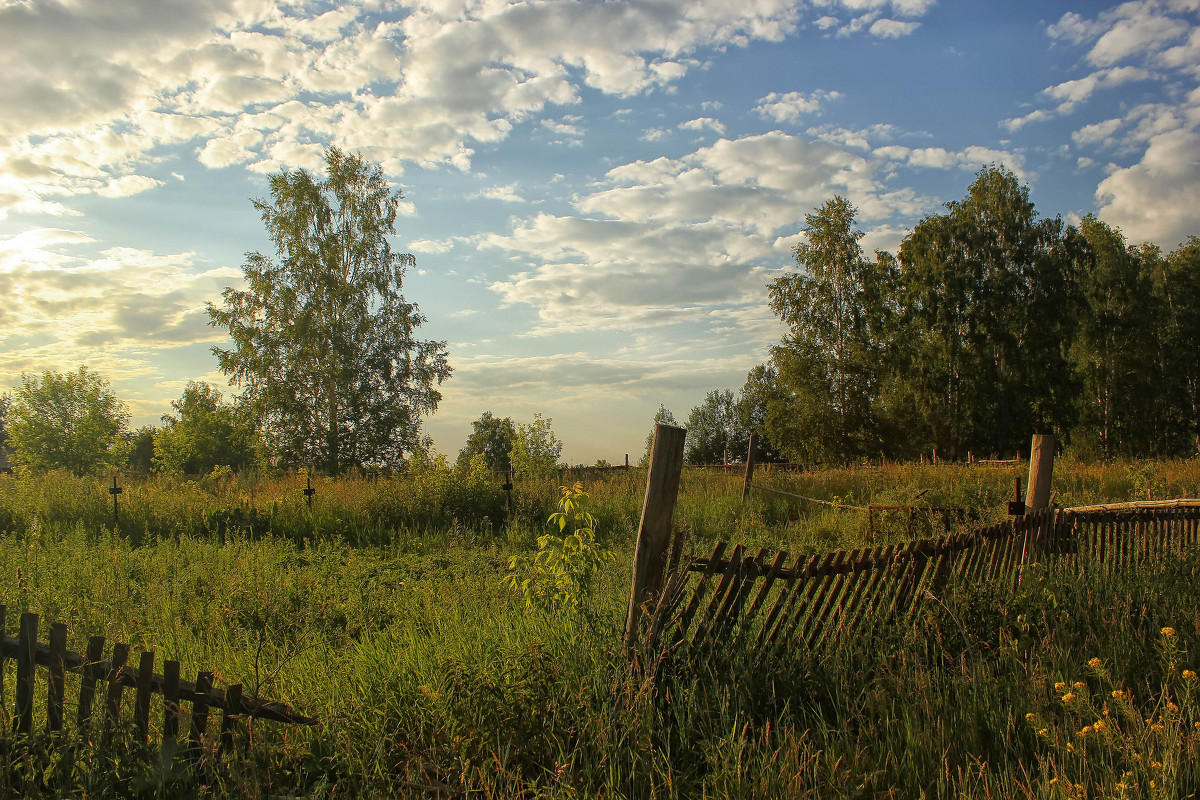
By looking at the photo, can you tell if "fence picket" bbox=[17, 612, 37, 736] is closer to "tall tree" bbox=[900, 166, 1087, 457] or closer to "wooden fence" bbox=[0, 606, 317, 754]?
"wooden fence" bbox=[0, 606, 317, 754]

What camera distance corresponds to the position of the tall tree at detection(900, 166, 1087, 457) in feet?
99.0

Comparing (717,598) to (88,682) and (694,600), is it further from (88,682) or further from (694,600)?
(88,682)

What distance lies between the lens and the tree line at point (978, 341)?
30.4 m

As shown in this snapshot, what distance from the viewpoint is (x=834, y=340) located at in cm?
3116

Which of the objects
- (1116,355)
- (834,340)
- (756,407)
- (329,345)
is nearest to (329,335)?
(329,345)

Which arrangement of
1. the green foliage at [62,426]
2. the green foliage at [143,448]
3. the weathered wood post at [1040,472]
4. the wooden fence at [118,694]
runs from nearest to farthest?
the wooden fence at [118,694] < the weathered wood post at [1040,472] < the green foliage at [62,426] < the green foliage at [143,448]

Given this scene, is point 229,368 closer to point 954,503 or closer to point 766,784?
point 954,503

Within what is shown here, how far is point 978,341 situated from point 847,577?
29898mm

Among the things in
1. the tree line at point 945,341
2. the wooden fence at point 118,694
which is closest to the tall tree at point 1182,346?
the tree line at point 945,341

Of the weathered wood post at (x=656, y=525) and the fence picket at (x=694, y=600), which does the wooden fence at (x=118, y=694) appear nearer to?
the weathered wood post at (x=656, y=525)

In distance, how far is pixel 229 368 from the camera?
25.9 m

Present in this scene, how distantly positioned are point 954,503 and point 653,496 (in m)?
10.3

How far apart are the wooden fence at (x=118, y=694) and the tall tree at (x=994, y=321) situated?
32.0m

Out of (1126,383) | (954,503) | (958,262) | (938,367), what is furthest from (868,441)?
(954,503)
